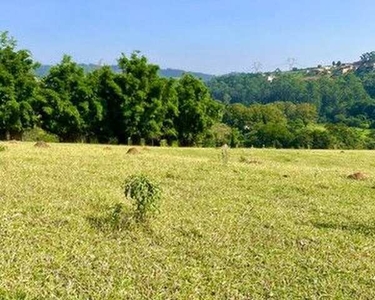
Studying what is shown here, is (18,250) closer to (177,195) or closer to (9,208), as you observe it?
(9,208)

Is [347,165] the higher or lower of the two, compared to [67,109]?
lower

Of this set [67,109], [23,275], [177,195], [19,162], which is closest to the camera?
[23,275]

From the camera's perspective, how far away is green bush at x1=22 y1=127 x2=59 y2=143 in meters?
63.5

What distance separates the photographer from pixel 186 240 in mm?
13125

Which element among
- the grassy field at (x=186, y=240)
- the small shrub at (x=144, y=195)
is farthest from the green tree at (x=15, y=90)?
the small shrub at (x=144, y=195)

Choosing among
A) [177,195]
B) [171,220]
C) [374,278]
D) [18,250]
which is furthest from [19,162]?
[374,278]

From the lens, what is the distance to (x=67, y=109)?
5788cm

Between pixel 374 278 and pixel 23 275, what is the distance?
6.94 metres

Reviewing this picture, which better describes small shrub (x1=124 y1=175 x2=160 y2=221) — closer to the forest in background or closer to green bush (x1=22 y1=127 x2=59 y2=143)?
the forest in background

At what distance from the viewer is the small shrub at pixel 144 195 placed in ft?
46.1

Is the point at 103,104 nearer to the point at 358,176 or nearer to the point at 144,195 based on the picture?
the point at 358,176

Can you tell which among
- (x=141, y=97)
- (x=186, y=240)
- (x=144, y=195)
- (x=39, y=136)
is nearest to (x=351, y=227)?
(x=186, y=240)

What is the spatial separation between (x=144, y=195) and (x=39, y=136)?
54652 mm

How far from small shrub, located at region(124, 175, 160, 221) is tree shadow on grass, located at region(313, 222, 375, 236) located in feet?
15.9
